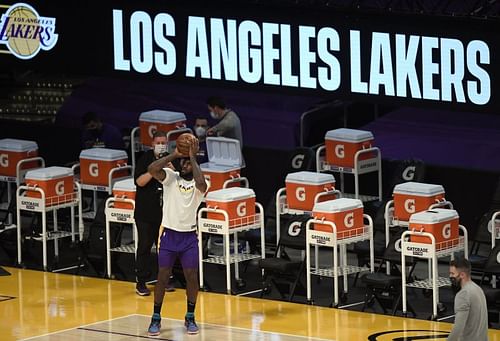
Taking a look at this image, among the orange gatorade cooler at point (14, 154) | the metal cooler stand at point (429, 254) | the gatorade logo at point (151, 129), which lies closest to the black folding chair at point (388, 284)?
the metal cooler stand at point (429, 254)

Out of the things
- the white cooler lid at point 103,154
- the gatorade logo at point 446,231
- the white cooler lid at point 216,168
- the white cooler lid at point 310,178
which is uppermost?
the white cooler lid at point 103,154

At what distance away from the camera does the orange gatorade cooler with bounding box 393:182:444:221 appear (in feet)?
61.3

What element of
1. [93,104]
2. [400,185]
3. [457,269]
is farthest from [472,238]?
[93,104]

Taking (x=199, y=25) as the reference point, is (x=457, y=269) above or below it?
below

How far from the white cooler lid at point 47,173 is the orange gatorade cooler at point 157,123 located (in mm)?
2303

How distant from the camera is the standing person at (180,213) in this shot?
16453 mm

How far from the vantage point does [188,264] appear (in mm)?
16672

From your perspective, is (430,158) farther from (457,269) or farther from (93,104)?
(457,269)

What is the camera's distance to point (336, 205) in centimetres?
1822

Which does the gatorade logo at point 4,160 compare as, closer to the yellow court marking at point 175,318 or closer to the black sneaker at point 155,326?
the yellow court marking at point 175,318

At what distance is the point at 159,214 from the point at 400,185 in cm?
260

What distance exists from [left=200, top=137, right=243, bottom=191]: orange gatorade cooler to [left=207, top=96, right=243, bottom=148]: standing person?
14.1 inches

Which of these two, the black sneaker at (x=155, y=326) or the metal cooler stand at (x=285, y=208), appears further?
the metal cooler stand at (x=285, y=208)

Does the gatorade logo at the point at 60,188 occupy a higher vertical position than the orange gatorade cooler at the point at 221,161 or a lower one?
lower
